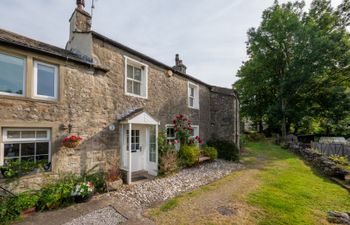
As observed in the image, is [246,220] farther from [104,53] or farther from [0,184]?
[104,53]

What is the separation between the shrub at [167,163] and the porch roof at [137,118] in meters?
1.67

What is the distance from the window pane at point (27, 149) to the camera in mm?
5164

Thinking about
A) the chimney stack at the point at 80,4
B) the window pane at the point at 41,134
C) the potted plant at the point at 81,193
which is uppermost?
the chimney stack at the point at 80,4

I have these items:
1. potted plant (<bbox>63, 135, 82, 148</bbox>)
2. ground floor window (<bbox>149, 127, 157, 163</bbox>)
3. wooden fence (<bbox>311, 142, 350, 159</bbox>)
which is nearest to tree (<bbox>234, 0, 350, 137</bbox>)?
wooden fence (<bbox>311, 142, 350, 159</bbox>)

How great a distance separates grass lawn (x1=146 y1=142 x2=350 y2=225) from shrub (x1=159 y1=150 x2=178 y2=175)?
2.17 metres

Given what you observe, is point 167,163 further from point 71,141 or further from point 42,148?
point 42,148

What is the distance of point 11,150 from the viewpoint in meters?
4.96

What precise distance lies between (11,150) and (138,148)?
4576 mm

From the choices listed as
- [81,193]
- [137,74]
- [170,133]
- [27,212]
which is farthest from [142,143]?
[27,212]

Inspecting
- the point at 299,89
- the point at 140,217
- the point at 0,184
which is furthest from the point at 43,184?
the point at 299,89

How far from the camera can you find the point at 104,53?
7.19m

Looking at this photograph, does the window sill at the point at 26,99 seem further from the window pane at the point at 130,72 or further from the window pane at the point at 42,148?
the window pane at the point at 130,72

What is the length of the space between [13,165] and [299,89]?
27.0 metres

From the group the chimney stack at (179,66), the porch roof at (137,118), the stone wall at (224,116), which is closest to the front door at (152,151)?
the porch roof at (137,118)
